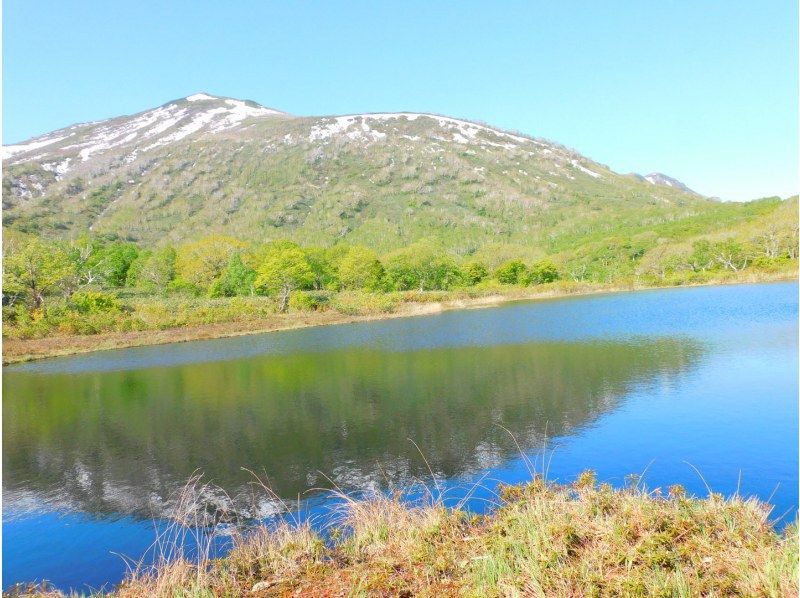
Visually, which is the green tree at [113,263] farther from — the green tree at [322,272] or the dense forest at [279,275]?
the green tree at [322,272]

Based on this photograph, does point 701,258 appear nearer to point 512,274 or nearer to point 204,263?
point 512,274

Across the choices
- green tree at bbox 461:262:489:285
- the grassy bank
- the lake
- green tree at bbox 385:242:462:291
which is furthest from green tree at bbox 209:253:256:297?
the grassy bank

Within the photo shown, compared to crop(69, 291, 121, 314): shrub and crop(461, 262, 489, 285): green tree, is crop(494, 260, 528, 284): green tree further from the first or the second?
crop(69, 291, 121, 314): shrub

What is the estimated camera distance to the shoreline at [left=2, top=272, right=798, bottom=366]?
3609cm

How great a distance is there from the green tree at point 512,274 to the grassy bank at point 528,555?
8051 cm

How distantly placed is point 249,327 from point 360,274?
3108 centimetres

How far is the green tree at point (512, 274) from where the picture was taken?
87062 mm

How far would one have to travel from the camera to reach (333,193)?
162 m

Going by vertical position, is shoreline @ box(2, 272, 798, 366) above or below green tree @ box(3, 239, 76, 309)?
below

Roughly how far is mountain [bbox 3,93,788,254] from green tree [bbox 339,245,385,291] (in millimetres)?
56546

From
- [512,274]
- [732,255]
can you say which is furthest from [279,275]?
[732,255]

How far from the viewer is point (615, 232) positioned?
122562mm

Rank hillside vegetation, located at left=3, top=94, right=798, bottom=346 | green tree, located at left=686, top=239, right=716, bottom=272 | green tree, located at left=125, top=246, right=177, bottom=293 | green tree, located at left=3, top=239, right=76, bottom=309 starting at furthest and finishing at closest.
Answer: green tree, located at left=686, top=239, right=716, bottom=272
green tree, located at left=125, top=246, right=177, bottom=293
hillside vegetation, located at left=3, top=94, right=798, bottom=346
green tree, located at left=3, top=239, right=76, bottom=309

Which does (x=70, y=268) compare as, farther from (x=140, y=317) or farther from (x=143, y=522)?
(x=143, y=522)
